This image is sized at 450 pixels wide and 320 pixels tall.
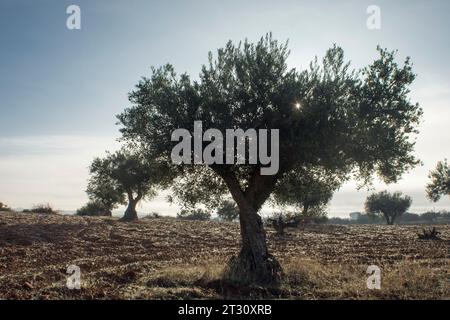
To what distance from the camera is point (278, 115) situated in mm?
18797

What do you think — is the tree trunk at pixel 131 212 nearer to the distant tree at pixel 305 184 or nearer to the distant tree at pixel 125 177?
the distant tree at pixel 125 177

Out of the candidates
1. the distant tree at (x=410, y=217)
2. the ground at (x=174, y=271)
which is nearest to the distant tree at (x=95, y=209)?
the ground at (x=174, y=271)

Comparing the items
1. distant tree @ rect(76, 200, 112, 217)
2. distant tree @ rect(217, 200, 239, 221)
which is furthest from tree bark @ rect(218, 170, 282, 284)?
distant tree @ rect(217, 200, 239, 221)

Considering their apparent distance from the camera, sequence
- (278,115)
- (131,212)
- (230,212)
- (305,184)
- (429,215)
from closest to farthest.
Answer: (278,115)
(305,184)
(131,212)
(230,212)
(429,215)

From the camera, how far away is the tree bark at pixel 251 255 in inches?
751

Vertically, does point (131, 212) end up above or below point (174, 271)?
above

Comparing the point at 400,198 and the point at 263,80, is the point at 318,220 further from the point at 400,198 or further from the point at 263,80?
the point at 263,80

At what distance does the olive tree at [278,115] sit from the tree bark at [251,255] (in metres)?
0.05

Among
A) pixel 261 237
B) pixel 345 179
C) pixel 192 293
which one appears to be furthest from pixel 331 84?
pixel 192 293

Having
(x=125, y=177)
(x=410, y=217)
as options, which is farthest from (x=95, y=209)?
(x=410, y=217)

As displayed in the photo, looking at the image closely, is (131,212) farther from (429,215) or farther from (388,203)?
(429,215)

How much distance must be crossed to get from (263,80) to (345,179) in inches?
290

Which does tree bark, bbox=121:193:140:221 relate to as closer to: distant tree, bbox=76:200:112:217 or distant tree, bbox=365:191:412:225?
distant tree, bbox=76:200:112:217

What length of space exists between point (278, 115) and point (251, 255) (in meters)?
6.77
